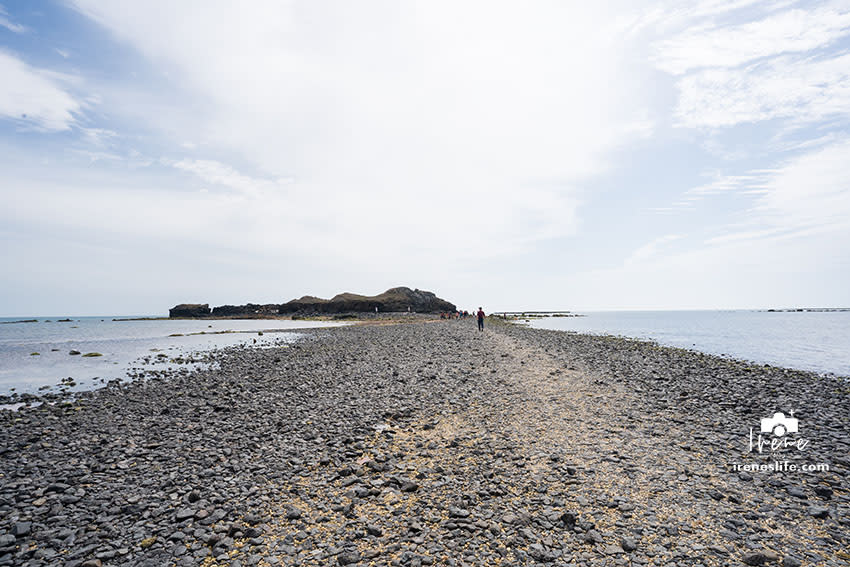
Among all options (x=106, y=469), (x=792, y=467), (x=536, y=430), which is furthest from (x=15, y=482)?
(x=792, y=467)

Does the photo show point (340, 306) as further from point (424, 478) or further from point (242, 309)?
point (424, 478)

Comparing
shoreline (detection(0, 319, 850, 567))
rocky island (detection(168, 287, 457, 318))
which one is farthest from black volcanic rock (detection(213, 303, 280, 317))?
shoreline (detection(0, 319, 850, 567))

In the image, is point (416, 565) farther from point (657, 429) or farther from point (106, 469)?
point (657, 429)

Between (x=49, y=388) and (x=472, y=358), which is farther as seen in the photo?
(x=472, y=358)

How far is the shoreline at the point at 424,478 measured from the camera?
263 inches

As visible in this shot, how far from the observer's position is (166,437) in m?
12.2

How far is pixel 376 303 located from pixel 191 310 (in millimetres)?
90916

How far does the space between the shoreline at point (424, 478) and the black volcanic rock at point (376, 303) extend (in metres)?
126

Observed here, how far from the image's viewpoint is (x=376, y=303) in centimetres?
14538

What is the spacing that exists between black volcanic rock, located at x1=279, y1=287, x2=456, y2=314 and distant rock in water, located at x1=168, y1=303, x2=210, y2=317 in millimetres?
37910

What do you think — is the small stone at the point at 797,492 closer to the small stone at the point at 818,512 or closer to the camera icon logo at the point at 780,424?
the small stone at the point at 818,512

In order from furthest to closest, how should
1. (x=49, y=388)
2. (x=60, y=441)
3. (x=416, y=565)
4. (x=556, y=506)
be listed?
1. (x=49, y=388)
2. (x=60, y=441)
3. (x=556, y=506)
4. (x=416, y=565)

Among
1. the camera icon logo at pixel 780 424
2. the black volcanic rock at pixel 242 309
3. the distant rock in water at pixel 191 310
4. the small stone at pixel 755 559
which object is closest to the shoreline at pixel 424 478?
the small stone at pixel 755 559

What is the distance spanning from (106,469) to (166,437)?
236cm
